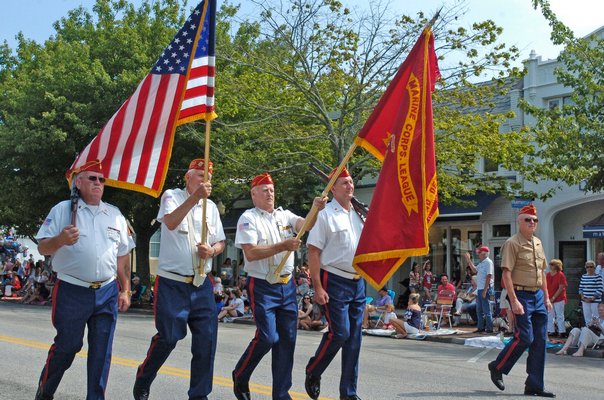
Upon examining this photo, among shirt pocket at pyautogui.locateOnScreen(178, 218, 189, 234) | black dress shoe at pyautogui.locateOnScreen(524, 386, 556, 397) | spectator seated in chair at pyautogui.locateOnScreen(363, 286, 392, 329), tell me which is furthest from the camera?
spectator seated in chair at pyautogui.locateOnScreen(363, 286, 392, 329)

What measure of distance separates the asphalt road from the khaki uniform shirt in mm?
1230

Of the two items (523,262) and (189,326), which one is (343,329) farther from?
(523,262)

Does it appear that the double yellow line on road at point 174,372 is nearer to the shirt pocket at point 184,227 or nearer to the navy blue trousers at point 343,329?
the navy blue trousers at point 343,329

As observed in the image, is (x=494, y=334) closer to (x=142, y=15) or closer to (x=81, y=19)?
(x=142, y=15)

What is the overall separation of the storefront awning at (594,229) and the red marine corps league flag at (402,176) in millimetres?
18543

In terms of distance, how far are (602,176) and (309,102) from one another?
Answer: 9513 millimetres

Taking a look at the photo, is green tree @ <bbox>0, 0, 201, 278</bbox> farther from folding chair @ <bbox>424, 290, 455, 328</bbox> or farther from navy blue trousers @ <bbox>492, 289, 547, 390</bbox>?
navy blue trousers @ <bbox>492, 289, 547, 390</bbox>

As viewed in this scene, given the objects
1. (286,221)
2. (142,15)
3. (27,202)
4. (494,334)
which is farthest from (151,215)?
(286,221)

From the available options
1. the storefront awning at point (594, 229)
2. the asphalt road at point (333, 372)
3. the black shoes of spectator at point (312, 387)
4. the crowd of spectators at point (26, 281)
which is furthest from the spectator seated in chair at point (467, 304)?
the crowd of spectators at point (26, 281)

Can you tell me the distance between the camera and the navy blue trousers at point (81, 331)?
6.72m

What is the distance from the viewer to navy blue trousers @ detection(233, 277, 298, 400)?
24.1 feet

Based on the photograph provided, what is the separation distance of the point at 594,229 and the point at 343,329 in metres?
19.2

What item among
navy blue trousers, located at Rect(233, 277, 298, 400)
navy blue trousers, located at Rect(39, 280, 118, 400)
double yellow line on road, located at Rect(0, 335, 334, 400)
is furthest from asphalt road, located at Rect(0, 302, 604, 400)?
navy blue trousers, located at Rect(39, 280, 118, 400)

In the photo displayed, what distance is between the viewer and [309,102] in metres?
25.3
